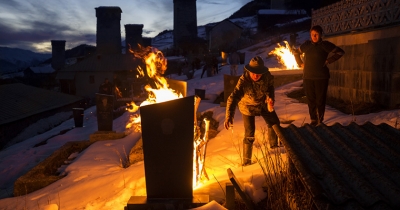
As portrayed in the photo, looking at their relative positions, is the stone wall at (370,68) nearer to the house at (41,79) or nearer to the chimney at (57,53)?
the house at (41,79)

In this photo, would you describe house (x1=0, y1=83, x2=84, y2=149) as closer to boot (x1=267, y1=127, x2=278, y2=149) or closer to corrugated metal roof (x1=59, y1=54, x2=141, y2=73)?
corrugated metal roof (x1=59, y1=54, x2=141, y2=73)

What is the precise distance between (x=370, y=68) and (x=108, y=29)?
127 feet

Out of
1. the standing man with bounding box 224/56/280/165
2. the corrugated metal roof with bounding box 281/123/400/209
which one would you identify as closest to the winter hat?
the standing man with bounding box 224/56/280/165

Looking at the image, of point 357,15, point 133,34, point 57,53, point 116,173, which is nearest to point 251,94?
point 116,173

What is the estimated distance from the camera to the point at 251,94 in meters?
5.54

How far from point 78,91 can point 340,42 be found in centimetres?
3384

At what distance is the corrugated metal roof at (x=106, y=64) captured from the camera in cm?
3766

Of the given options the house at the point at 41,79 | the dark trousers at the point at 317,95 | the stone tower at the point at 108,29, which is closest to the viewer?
the dark trousers at the point at 317,95

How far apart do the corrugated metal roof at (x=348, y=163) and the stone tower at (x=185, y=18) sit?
163ft

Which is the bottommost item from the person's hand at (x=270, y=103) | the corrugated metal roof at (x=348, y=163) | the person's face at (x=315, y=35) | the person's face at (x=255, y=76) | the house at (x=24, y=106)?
the house at (x=24, y=106)

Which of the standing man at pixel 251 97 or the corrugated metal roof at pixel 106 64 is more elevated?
the corrugated metal roof at pixel 106 64

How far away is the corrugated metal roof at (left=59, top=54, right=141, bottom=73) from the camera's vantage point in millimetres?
37656

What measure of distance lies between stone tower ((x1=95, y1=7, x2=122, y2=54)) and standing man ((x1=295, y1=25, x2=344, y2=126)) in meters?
39.2

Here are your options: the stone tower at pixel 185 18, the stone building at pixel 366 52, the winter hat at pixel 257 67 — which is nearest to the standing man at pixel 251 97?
the winter hat at pixel 257 67
